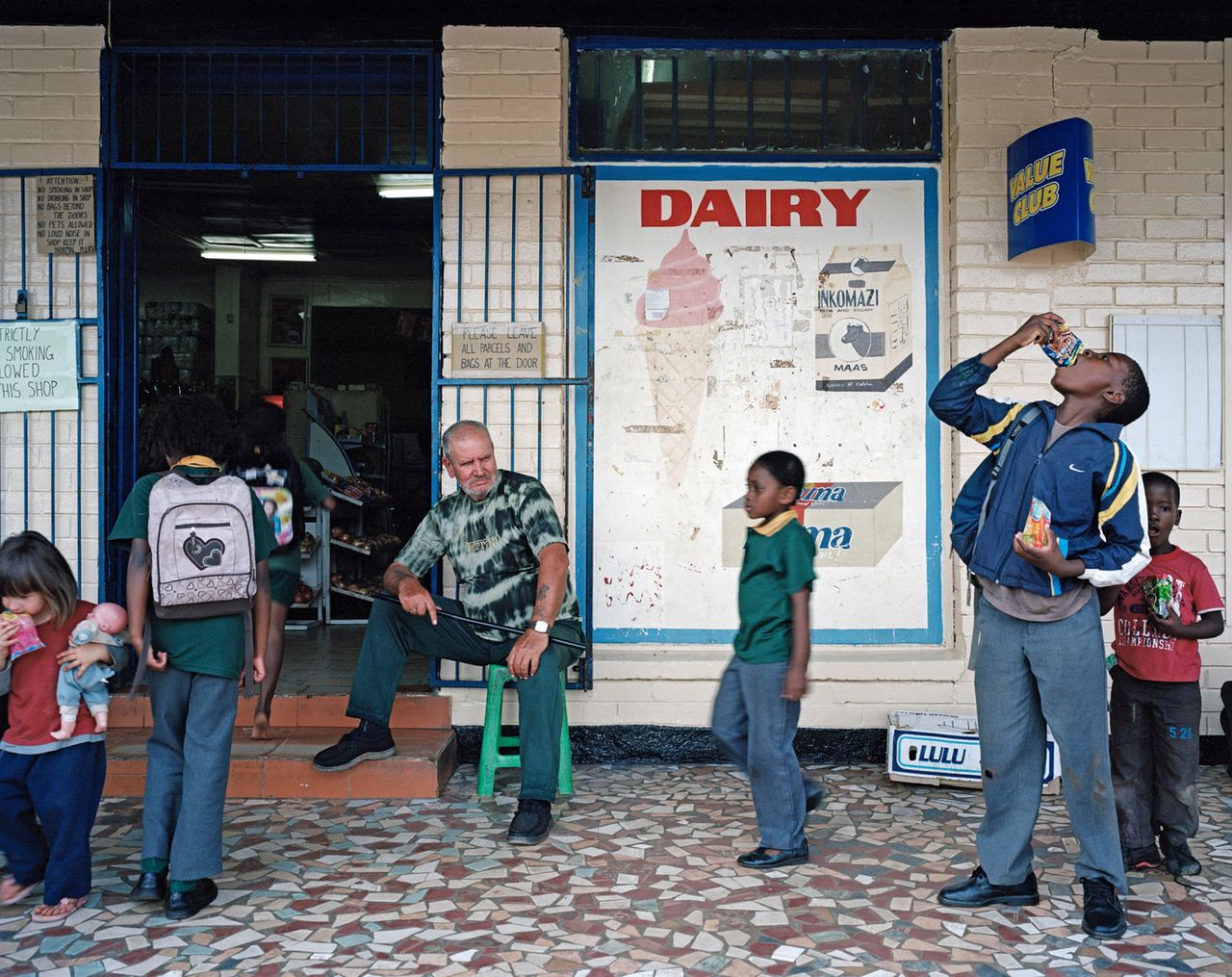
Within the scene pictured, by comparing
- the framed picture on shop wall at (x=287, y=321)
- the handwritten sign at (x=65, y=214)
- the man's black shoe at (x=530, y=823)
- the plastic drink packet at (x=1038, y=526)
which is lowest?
the man's black shoe at (x=530, y=823)

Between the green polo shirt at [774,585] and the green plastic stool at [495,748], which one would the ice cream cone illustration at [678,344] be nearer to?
the green plastic stool at [495,748]

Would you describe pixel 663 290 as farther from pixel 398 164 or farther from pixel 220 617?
pixel 220 617

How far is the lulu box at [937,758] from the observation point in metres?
4.71

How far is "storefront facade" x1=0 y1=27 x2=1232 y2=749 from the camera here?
525 centimetres

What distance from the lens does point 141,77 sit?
5.41m

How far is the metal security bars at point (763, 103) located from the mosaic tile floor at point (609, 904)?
326 cm

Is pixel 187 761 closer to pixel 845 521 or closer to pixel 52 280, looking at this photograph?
pixel 52 280

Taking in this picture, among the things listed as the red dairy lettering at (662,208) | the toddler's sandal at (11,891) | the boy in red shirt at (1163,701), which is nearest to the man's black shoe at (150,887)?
the toddler's sandal at (11,891)

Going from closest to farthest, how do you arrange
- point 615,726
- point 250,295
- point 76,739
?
1. point 76,739
2. point 615,726
3. point 250,295

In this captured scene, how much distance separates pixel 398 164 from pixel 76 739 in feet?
10.3

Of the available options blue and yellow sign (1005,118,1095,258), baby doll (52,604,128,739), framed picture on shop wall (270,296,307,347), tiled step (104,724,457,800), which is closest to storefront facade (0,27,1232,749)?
blue and yellow sign (1005,118,1095,258)

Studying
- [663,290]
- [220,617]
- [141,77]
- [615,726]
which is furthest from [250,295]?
[220,617]

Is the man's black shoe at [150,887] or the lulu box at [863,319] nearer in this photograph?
the man's black shoe at [150,887]

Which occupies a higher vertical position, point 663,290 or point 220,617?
point 663,290
